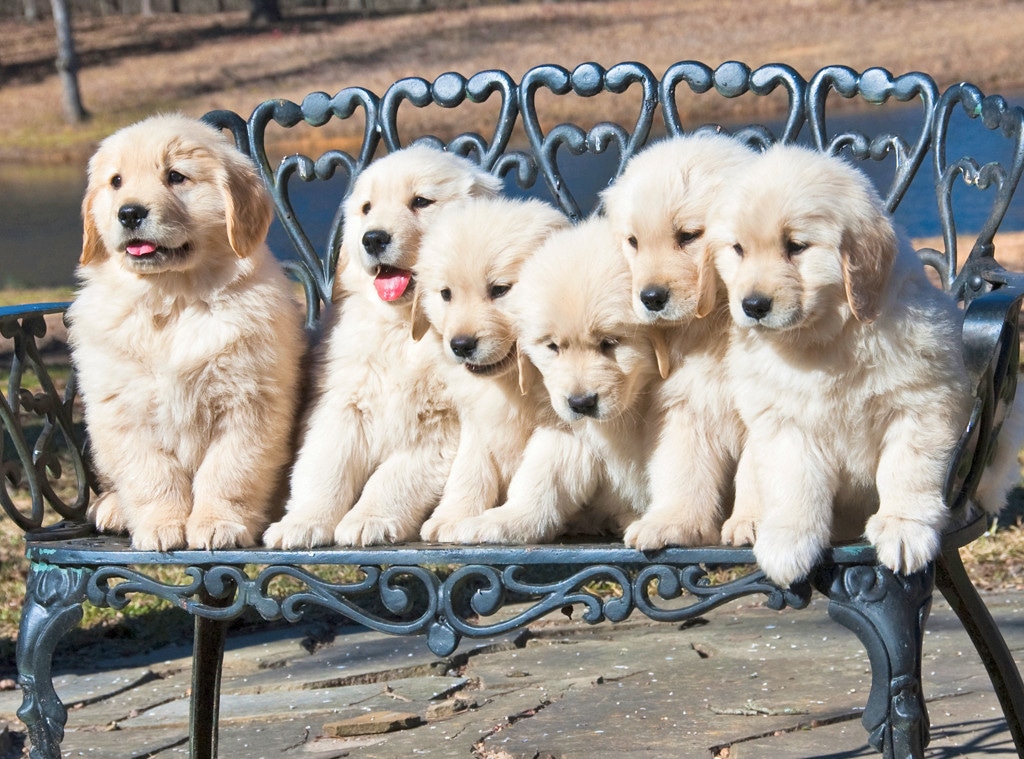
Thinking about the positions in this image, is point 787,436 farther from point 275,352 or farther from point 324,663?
point 324,663

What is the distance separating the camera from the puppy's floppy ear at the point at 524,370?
3296 millimetres

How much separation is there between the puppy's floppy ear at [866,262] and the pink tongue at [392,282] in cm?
128

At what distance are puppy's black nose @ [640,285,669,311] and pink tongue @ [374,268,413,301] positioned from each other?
2.70ft

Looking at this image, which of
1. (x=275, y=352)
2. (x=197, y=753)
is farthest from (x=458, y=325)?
(x=197, y=753)

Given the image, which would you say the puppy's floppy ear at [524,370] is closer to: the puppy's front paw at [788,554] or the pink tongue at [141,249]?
the puppy's front paw at [788,554]

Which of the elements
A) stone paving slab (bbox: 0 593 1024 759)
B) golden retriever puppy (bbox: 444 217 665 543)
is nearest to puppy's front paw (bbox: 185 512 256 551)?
golden retriever puppy (bbox: 444 217 665 543)

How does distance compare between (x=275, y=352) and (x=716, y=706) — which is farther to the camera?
(x=716, y=706)

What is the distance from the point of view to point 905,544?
2865 millimetres

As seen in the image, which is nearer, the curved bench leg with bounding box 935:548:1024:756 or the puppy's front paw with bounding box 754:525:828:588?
the puppy's front paw with bounding box 754:525:828:588

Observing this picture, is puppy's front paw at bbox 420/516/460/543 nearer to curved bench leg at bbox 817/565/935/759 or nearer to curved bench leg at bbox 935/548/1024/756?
curved bench leg at bbox 817/565/935/759

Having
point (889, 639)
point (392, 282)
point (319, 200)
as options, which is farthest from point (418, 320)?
point (319, 200)

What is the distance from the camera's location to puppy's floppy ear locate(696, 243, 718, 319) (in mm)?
3031

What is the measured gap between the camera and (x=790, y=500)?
2.97m

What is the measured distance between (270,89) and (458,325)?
26.0ft
